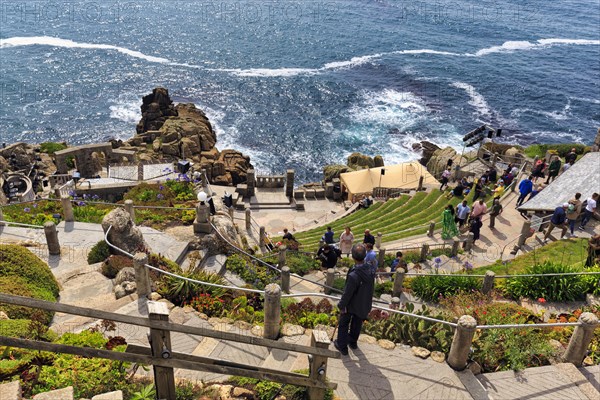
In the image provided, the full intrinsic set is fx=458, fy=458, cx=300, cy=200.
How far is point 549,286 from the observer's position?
1431 cm

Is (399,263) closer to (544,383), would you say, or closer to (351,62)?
(544,383)

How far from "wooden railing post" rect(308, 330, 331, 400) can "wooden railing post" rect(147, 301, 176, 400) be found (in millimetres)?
2113

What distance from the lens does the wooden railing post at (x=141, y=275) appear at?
11.5m

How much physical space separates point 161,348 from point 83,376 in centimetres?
297

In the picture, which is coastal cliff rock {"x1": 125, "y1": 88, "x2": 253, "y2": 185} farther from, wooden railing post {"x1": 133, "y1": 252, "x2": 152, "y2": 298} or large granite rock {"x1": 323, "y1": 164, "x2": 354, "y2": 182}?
wooden railing post {"x1": 133, "y1": 252, "x2": 152, "y2": 298}

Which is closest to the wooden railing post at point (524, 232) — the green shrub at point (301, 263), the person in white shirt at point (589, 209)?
the person in white shirt at point (589, 209)

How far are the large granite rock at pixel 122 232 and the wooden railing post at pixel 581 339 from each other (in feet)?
39.3

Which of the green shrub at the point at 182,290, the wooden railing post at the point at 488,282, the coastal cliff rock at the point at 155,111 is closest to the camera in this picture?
the green shrub at the point at 182,290

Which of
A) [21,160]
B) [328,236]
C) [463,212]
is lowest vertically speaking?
[21,160]

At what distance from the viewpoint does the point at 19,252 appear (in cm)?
1248

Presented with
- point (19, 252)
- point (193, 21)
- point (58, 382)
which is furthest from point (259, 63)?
point (58, 382)

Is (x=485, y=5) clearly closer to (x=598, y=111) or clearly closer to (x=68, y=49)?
(x=598, y=111)

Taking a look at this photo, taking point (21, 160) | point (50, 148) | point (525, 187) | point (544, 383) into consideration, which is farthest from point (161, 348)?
point (50, 148)

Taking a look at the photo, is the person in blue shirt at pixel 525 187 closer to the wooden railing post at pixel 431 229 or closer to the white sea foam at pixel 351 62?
the wooden railing post at pixel 431 229
